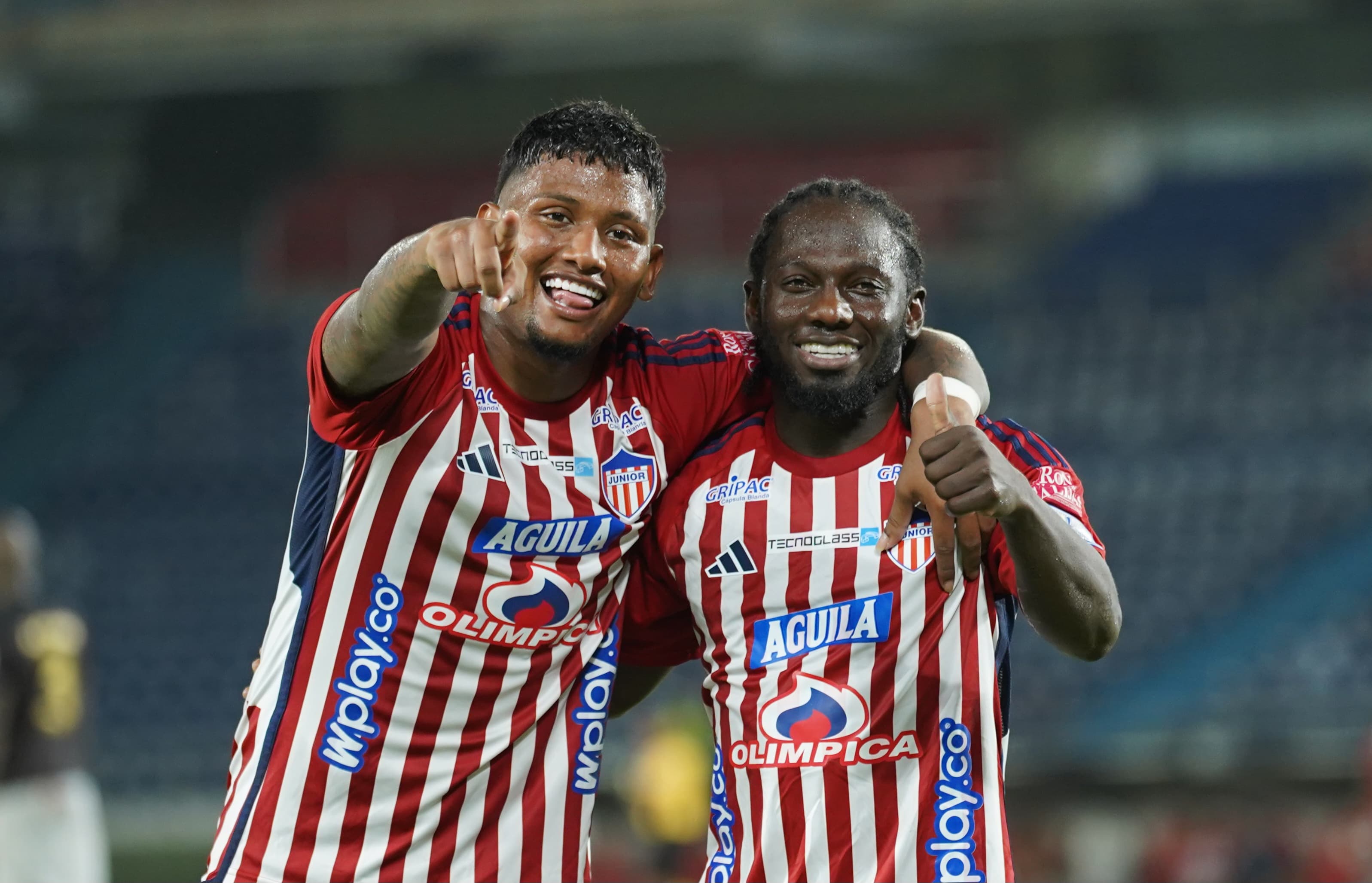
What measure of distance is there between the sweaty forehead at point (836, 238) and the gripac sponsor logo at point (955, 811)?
0.93 m

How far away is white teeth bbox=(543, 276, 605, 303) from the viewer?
346cm

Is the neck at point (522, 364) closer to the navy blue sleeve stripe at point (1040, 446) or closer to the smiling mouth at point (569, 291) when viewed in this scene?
the smiling mouth at point (569, 291)

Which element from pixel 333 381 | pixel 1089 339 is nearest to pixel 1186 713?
pixel 1089 339

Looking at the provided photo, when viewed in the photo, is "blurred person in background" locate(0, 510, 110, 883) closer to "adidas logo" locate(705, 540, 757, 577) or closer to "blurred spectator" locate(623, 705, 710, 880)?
"blurred spectator" locate(623, 705, 710, 880)

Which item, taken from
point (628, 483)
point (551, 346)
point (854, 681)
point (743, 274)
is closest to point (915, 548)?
point (854, 681)

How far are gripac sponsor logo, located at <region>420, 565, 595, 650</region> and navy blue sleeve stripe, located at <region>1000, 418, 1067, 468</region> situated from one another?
0.94 metres

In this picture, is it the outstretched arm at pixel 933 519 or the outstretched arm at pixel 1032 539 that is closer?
the outstretched arm at pixel 1032 539

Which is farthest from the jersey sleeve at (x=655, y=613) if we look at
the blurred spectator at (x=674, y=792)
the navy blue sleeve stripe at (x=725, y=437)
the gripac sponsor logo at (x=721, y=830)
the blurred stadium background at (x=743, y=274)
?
the blurred stadium background at (x=743, y=274)

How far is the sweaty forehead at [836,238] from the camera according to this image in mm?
3541

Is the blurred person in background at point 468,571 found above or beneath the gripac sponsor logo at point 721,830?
above

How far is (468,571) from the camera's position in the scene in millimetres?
3543

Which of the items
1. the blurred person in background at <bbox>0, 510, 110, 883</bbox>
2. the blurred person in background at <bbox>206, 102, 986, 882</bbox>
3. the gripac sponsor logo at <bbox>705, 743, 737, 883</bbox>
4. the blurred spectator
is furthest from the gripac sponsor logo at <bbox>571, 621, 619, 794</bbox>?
the blurred spectator

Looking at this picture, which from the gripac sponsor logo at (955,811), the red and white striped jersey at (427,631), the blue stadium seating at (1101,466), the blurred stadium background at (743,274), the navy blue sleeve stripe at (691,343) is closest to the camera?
the gripac sponsor logo at (955,811)

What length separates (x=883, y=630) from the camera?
3.50 metres
